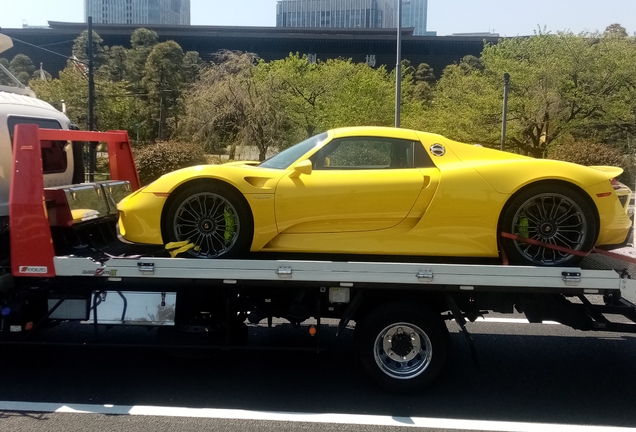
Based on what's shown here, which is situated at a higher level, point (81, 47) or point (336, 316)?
point (81, 47)

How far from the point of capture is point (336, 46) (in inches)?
2451

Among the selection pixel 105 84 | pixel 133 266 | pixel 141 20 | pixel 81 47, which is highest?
pixel 141 20

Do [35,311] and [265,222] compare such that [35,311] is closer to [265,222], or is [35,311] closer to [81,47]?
[265,222]

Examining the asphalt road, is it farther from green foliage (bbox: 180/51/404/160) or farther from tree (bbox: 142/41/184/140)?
tree (bbox: 142/41/184/140)

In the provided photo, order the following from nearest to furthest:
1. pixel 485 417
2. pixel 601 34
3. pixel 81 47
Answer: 1. pixel 485 417
2. pixel 601 34
3. pixel 81 47

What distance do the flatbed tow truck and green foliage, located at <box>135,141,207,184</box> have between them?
17390 millimetres

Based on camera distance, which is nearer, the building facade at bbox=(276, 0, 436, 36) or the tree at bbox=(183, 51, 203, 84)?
the tree at bbox=(183, 51, 203, 84)

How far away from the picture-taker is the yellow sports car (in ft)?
15.9

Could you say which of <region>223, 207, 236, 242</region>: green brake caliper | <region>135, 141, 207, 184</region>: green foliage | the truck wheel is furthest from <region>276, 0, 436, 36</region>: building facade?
the truck wheel

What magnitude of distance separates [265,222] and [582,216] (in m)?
2.53

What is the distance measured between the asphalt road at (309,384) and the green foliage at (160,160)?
660 inches

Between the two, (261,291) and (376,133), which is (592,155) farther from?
(261,291)

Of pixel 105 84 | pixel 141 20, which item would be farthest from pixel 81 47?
pixel 141 20

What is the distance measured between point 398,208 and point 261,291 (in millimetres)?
1327
